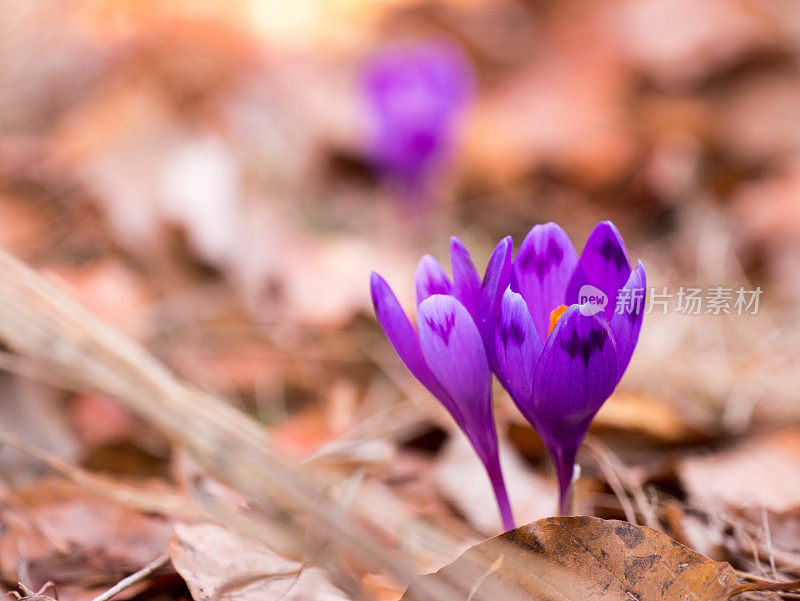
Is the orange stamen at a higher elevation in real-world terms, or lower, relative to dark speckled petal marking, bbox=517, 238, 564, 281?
lower

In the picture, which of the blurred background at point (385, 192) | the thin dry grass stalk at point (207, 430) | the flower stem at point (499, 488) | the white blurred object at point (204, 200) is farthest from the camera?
the white blurred object at point (204, 200)

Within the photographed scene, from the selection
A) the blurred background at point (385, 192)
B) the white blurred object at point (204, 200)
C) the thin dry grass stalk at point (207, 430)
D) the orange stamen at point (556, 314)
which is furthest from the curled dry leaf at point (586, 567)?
the white blurred object at point (204, 200)

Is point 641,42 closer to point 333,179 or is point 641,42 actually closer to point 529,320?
point 333,179

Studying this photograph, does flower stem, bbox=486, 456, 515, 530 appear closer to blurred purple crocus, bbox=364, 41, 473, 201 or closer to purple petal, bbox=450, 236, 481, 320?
purple petal, bbox=450, 236, 481, 320

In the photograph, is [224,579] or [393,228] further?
[393,228]

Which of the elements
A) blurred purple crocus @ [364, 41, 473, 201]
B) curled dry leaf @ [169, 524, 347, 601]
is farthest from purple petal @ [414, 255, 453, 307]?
blurred purple crocus @ [364, 41, 473, 201]

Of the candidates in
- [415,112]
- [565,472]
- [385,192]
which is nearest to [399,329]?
[565,472]

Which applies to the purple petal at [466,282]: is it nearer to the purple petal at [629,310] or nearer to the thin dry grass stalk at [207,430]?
the purple petal at [629,310]

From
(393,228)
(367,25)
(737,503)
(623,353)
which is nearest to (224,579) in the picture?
(623,353)
